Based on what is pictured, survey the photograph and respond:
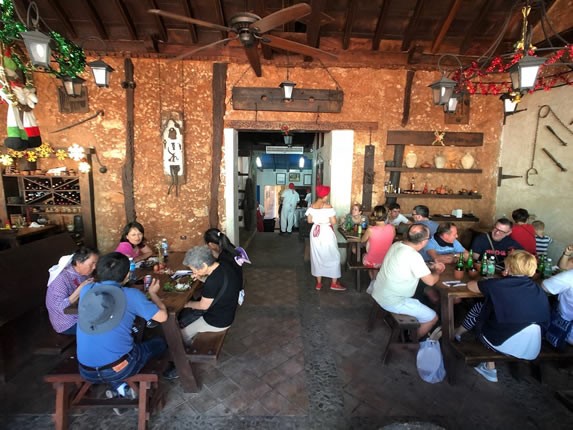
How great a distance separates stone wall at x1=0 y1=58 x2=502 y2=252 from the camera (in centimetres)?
604

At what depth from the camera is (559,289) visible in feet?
9.45

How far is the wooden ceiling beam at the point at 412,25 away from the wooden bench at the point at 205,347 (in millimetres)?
5980

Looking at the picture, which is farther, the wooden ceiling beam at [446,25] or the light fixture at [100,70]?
the wooden ceiling beam at [446,25]

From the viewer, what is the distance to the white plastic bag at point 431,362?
10.3 feet

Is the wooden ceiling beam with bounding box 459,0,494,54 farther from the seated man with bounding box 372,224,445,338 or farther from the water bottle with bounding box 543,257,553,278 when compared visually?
the seated man with bounding box 372,224,445,338

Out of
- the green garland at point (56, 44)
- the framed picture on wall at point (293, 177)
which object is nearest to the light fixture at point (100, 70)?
the green garland at point (56, 44)

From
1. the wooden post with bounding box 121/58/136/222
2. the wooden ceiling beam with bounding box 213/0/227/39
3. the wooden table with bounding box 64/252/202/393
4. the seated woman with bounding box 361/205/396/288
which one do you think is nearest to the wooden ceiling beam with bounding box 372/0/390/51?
the wooden ceiling beam with bounding box 213/0/227/39

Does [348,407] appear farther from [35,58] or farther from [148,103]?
[148,103]

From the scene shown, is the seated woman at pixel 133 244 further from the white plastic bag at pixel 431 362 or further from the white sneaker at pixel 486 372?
the white sneaker at pixel 486 372

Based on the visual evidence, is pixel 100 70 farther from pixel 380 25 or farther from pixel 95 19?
pixel 380 25

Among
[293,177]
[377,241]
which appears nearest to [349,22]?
[377,241]

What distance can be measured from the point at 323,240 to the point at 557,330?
3.22 m

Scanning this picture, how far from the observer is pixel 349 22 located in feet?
17.7

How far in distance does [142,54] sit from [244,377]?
612 cm
